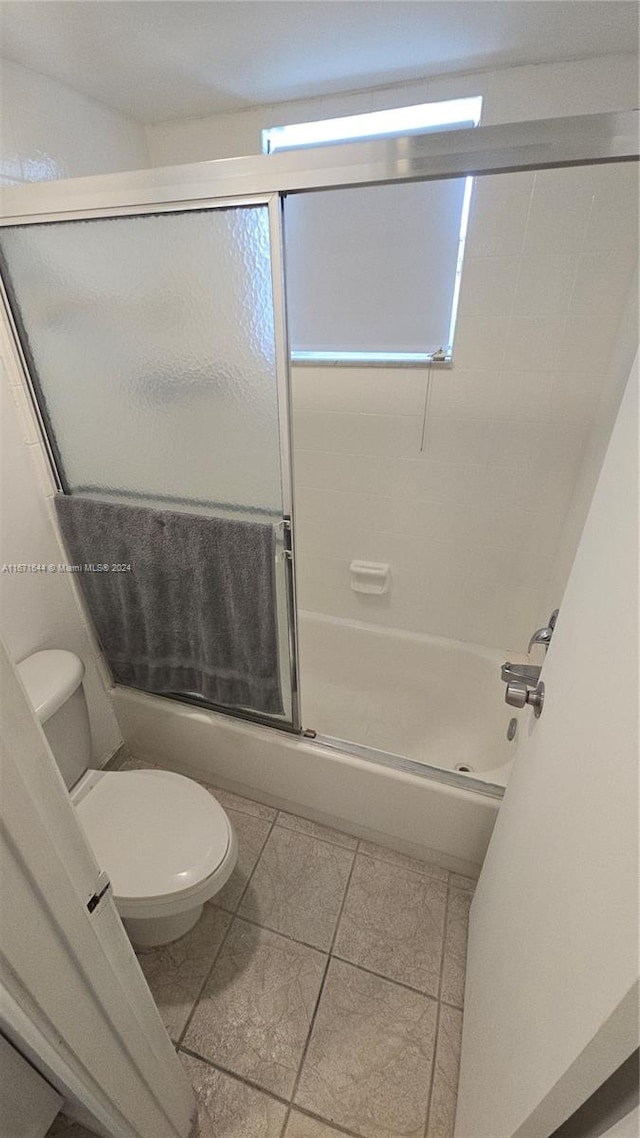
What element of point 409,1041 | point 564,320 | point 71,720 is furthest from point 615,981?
point 564,320

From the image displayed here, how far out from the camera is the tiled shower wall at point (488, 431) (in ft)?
4.15

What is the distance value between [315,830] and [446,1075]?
0.65m

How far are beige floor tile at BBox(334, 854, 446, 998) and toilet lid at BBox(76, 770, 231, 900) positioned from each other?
0.51 m

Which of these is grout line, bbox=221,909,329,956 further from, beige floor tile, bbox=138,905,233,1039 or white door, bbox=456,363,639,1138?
white door, bbox=456,363,639,1138

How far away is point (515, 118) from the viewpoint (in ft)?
4.00

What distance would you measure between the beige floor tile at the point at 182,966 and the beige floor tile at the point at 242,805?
0.31 metres

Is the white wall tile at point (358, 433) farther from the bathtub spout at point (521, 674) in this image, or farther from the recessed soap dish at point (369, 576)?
the bathtub spout at point (521, 674)

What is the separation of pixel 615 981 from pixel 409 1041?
105cm

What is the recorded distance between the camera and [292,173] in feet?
2.57

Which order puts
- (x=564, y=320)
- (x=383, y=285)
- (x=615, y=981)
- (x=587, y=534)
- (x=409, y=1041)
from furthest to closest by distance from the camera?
(x=383, y=285), (x=564, y=320), (x=409, y=1041), (x=587, y=534), (x=615, y=981)

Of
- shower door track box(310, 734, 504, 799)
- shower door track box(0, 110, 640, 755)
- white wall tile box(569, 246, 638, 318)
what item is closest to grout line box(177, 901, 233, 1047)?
shower door track box(310, 734, 504, 799)

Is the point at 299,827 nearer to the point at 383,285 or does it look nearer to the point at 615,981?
the point at 615,981

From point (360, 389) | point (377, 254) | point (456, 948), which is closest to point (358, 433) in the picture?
point (360, 389)

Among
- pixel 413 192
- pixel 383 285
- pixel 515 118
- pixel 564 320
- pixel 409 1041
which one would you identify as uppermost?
pixel 515 118
